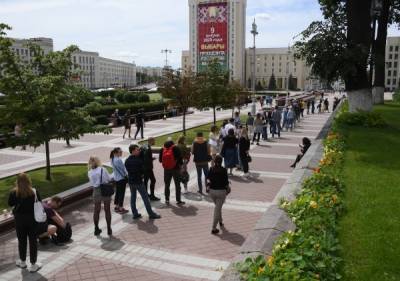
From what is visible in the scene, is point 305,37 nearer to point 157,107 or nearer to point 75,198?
point 75,198

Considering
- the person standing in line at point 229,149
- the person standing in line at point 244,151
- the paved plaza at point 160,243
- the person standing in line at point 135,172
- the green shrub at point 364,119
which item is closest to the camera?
the paved plaza at point 160,243

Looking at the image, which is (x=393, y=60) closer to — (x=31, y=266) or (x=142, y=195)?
(x=142, y=195)

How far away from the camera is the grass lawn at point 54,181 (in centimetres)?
1066

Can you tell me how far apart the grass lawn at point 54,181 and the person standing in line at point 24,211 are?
3.56 meters

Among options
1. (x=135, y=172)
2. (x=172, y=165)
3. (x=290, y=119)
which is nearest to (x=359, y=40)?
(x=290, y=119)

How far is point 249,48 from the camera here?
500 feet

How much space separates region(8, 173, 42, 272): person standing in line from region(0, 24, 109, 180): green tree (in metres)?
5.28

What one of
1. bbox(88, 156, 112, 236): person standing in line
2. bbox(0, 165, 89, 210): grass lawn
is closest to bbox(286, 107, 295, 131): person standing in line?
bbox(0, 165, 89, 210): grass lawn

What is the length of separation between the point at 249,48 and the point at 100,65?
7037 cm

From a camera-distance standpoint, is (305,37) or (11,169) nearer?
(11,169)

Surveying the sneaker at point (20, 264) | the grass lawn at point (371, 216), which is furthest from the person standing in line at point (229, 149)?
the sneaker at point (20, 264)

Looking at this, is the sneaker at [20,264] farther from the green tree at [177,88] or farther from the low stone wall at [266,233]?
the green tree at [177,88]

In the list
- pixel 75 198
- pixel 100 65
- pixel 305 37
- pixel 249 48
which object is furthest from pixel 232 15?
pixel 75 198

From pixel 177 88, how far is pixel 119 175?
14355mm
